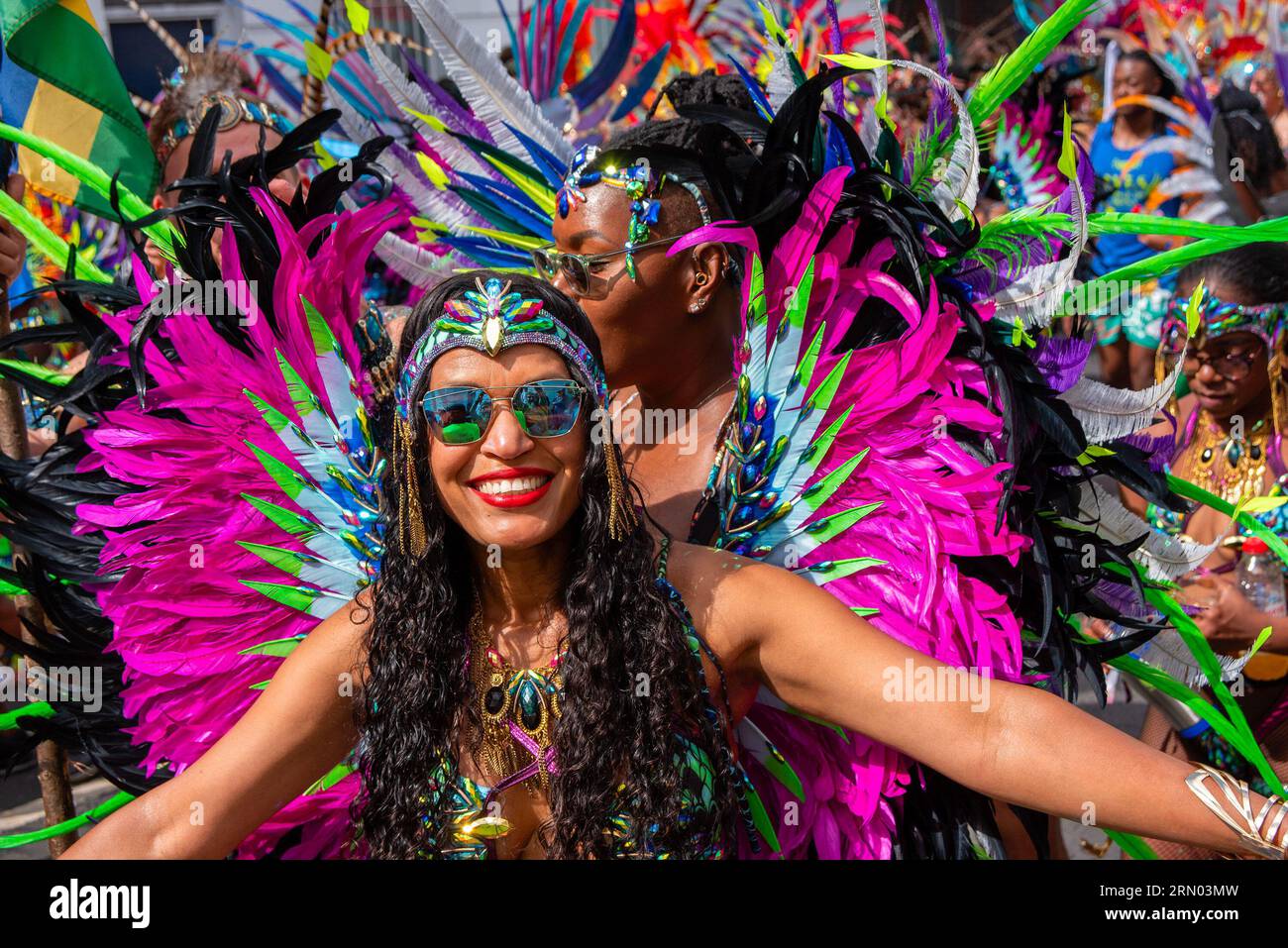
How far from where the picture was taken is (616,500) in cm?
203

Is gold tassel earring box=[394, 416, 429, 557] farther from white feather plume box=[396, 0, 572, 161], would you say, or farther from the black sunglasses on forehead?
white feather plume box=[396, 0, 572, 161]

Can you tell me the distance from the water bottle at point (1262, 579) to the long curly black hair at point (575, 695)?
5.25 feet

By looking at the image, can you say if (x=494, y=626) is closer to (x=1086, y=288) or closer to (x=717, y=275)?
(x=717, y=275)

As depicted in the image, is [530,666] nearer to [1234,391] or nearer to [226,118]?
[226,118]

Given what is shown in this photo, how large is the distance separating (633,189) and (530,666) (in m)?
1.00

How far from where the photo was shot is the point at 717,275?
2.75m

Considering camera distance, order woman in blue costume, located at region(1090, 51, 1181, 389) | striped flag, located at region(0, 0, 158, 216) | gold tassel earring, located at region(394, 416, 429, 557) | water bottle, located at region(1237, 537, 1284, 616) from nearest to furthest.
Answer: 1. gold tassel earring, located at region(394, 416, 429, 557)
2. striped flag, located at region(0, 0, 158, 216)
3. water bottle, located at region(1237, 537, 1284, 616)
4. woman in blue costume, located at region(1090, 51, 1181, 389)

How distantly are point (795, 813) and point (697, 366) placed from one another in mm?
874

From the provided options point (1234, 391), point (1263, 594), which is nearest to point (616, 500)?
point (1263, 594)

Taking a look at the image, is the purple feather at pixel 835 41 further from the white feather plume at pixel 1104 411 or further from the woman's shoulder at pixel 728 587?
the woman's shoulder at pixel 728 587

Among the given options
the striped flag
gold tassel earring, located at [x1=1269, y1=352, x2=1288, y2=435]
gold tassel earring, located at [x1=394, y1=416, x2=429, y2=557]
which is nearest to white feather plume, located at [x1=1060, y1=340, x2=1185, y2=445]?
gold tassel earring, located at [x1=394, y1=416, x2=429, y2=557]

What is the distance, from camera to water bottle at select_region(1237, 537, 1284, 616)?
3143mm

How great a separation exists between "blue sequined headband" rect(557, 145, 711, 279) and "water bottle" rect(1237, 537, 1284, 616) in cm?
145

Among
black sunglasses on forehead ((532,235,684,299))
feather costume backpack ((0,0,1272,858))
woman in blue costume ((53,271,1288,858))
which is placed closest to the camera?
woman in blue costume ((53,271,1288,858))
